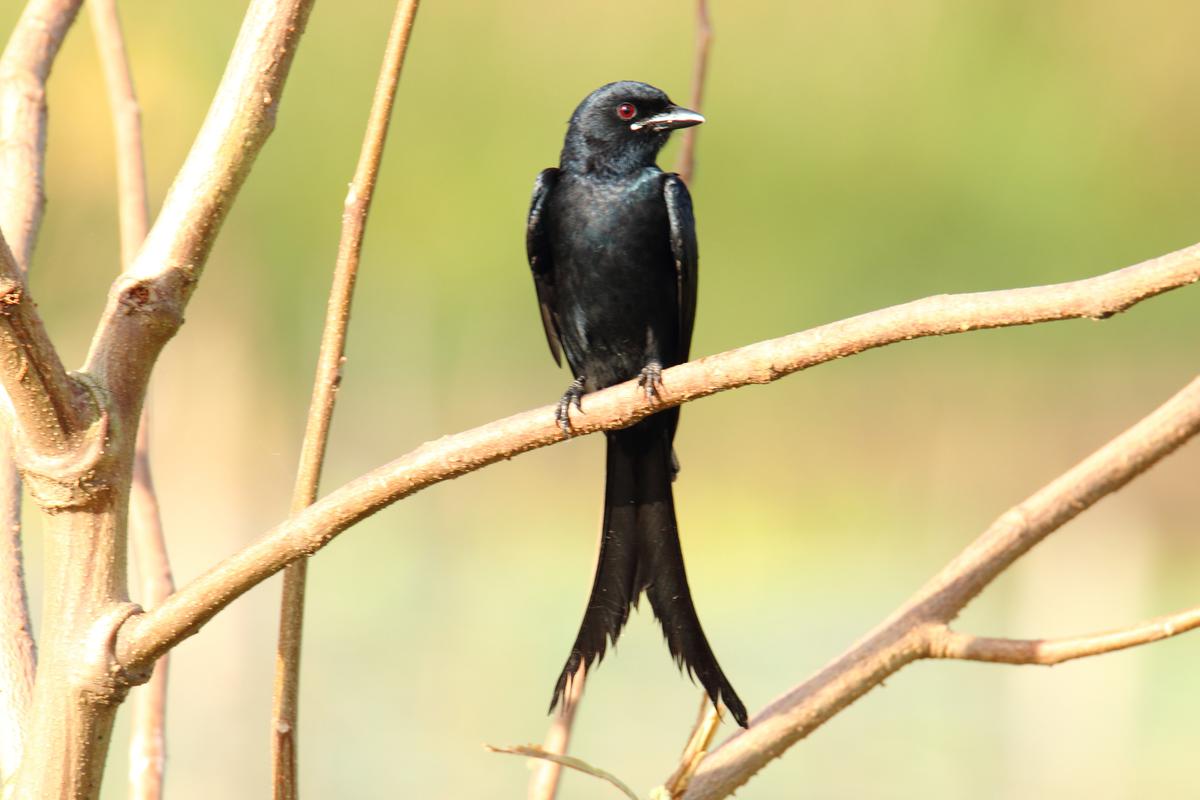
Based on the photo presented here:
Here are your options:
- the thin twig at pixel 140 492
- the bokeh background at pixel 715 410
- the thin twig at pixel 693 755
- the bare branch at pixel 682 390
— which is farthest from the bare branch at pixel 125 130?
the bokeh background at pixel 715 410

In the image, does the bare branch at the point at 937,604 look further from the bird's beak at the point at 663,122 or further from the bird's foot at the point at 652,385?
the bird's beak at the point at 663,122

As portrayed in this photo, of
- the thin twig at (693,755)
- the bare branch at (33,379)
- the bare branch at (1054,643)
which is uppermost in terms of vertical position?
the bare branch at (33,379)

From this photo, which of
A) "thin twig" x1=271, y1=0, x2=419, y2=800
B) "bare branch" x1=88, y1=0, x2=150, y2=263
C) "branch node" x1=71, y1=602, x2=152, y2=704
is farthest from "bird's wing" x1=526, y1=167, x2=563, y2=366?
"branch node" x1=71, y1=602, x2=152, y2=704

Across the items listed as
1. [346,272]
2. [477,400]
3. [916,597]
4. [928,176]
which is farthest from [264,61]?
[928,176]

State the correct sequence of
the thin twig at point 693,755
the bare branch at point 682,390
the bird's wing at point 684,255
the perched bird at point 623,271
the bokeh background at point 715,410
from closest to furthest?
the bare branch at point 682,390 → the thin twig at point 693,755 → the perched bird at point 623,271 → the bird's wing at point 684,255 → the bokeh background at point 715,410

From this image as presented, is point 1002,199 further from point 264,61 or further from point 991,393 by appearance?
point 264,61

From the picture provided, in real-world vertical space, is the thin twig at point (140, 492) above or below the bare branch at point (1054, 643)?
above

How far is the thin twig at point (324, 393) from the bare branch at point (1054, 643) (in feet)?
1.02

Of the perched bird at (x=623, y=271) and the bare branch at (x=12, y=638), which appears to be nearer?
the bare branch at (x=12, y=638)

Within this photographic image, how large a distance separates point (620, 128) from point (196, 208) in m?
0.66

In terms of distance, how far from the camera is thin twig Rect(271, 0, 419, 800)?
0.55m

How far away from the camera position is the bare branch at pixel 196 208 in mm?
548

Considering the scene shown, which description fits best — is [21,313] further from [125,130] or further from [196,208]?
[125,130]

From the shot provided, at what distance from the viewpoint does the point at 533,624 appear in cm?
470
